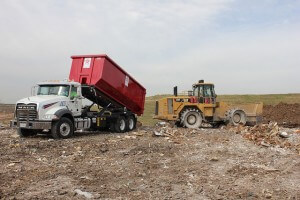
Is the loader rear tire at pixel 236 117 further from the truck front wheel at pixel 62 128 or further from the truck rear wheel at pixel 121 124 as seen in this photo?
the truck front wheel at pixel 62 128

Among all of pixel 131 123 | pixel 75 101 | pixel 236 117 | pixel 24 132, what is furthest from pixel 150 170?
pixel 236 117

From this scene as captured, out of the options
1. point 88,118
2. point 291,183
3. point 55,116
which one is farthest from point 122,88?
point 291,183

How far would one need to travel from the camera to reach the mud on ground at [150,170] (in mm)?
7578

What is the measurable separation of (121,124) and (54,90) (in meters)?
4.22

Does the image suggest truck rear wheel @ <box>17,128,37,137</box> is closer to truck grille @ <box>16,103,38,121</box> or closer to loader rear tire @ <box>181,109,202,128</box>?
truck grille @ <box>16,103,38,121</box>

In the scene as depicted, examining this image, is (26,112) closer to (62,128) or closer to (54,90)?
(62,128)

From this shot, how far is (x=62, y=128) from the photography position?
51.1 feet

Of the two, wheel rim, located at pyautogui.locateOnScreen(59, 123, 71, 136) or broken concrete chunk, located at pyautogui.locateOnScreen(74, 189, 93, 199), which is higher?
wheel rim, located at pyautogui.locateOnScreen(59, 123, 71, 136)

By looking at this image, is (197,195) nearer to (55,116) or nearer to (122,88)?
(55,116)

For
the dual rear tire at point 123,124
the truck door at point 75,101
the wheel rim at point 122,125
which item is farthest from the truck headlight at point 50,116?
the wheel rim at point 122,125

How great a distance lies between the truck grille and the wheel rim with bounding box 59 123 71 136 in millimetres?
1133

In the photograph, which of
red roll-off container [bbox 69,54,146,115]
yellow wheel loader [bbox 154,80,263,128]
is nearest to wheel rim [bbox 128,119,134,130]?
red roll-off container [bbox 69,54,146,115]

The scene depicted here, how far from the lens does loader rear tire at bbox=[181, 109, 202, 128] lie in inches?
797

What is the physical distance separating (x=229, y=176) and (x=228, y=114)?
1174 centimetres
